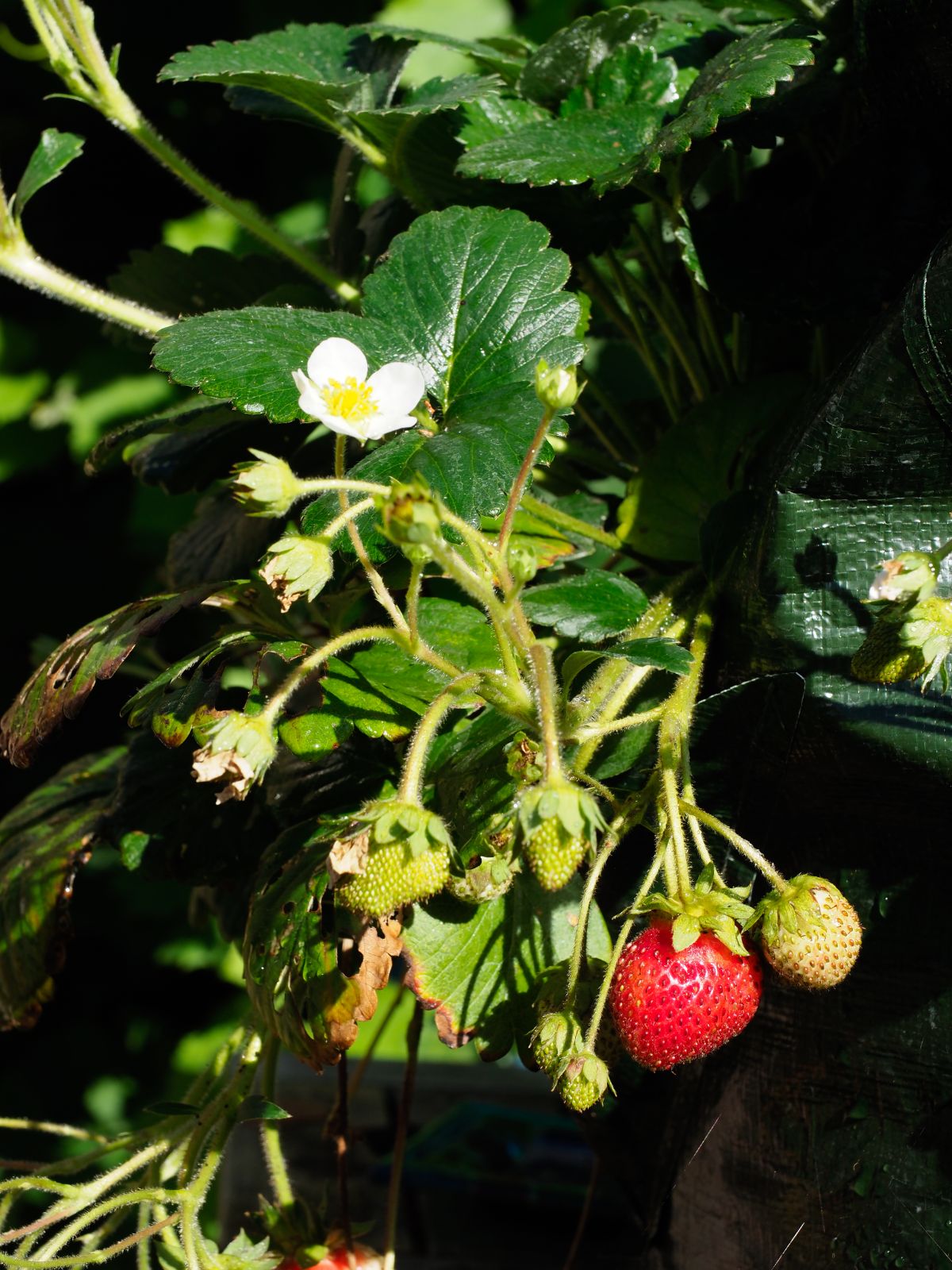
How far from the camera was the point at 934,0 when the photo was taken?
0.55 metres

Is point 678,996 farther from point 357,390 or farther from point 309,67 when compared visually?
point 309,67

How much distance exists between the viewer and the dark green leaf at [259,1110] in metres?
0.62

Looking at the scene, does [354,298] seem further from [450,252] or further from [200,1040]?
[200,1040]

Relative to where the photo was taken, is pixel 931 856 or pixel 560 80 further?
pixel 560 80

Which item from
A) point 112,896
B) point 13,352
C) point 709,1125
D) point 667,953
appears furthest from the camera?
point 112,896

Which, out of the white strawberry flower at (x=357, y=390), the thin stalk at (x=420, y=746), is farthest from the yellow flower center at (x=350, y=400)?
the thin stalk at (x=420, y=746)

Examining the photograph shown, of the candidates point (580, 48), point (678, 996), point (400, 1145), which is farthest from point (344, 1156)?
point (580, 48)

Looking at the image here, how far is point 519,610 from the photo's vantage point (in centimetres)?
46

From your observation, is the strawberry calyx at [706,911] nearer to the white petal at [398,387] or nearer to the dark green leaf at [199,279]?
the white petal at [398,387]

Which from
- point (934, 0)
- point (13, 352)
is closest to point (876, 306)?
point (934, 0)

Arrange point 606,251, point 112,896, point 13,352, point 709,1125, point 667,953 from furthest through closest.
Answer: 1. point 112,896
2. point 13,352
3. point 606,251
4. point 709,1125
5. point 667,953

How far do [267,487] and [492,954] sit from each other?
0.26m

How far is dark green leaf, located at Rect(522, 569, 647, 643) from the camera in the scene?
1.85ft

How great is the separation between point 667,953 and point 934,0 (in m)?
0.45
